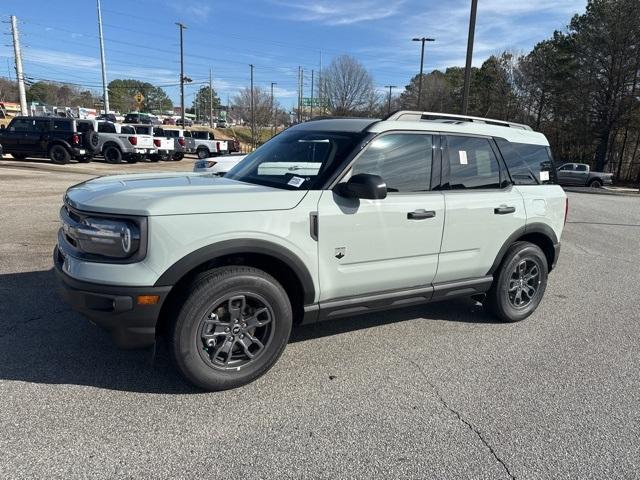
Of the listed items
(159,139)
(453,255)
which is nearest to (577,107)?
(159,139)

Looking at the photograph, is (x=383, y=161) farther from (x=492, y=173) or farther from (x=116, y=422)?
(x=116, y=422)

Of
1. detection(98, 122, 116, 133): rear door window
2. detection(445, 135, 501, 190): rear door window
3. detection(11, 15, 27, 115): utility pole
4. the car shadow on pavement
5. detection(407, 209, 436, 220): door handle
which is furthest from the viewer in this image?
detection(11, 15, 27, 115): utility pole

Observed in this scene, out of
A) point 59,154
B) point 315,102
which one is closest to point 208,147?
point 59,154

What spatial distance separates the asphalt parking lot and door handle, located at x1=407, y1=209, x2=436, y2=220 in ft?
3.64

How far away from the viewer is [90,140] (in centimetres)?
2097

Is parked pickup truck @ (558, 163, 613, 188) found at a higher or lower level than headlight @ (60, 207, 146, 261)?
lower

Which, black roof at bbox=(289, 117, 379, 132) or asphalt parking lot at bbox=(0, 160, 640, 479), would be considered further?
black roof at bbox=(289, 117, 379, 132)

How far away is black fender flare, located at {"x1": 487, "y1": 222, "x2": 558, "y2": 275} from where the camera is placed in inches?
172

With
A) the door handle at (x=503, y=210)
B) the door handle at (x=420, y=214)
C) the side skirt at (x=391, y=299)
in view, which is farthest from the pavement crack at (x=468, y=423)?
the door handle at (x=503, y=210)

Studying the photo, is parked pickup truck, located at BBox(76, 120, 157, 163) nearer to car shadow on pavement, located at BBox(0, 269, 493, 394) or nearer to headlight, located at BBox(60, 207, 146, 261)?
car shadow on pavement, located at BBox(0, 269, 493, 394)

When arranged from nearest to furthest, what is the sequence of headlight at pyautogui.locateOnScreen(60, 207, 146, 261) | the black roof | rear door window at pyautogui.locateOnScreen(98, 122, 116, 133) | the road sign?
1. headlight at pyautogui.locateOnScreen(60, 207, 146, 261)
2. the black roof
3. rear door window at pyautogui.locateOnScreen(98, 122, 116, 133)
4. the road sign

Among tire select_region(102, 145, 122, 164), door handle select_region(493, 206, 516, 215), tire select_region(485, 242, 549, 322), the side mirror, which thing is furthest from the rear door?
tire select_region(102, 145, 122, 164)

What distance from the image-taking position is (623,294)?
5.73m

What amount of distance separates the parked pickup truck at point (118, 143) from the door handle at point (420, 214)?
21780 mm
